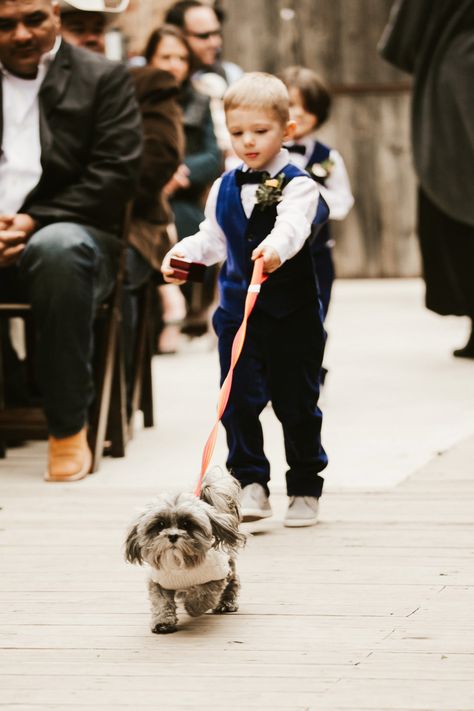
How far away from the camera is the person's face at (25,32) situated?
5355 millimetres

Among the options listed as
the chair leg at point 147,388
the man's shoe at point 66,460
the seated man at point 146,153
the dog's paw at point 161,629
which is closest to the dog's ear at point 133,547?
the dog's paw at point 161,629

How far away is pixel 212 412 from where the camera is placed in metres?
6.53

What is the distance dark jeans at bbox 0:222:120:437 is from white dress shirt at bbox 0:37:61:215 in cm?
30

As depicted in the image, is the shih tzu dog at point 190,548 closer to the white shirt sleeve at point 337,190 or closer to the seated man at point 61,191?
the seated man at point 61,191

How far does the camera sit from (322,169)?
22.1ft

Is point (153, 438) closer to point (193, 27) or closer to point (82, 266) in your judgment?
point (82, 266)

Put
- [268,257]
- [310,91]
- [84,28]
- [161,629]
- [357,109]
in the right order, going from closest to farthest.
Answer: [161,629]
[268,257]
[84,28]
[310,91]
[357,109]

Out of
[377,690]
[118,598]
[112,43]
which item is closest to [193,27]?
[112,43]

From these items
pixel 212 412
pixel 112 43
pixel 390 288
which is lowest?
pixel 390 288

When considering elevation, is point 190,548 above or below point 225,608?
above

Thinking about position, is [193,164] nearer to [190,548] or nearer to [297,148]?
[297,148]

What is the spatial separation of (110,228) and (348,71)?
25.2 ft

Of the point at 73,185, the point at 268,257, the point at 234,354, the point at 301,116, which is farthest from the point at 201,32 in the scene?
the point at 234,354

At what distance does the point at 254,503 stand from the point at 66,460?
111cm
